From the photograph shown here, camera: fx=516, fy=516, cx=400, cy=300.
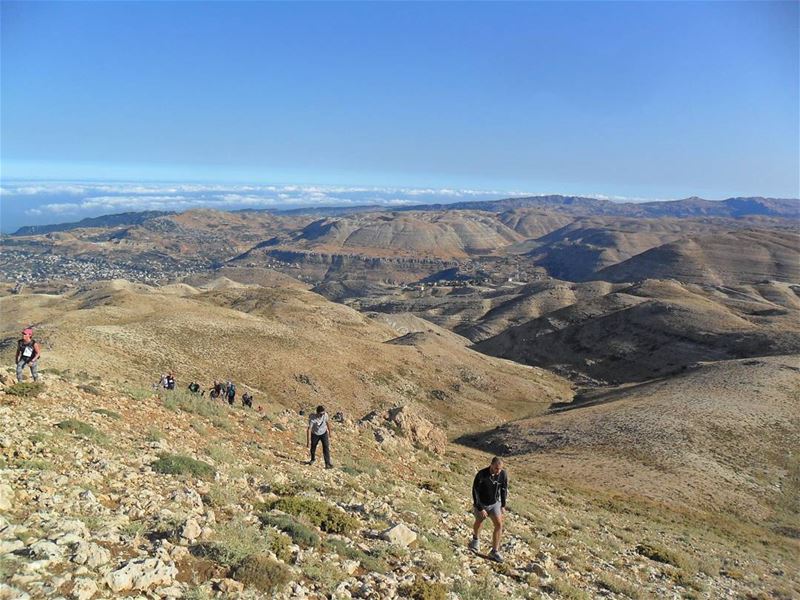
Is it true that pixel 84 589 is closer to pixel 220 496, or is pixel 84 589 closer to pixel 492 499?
pixel 220 496

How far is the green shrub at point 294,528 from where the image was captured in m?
9.70

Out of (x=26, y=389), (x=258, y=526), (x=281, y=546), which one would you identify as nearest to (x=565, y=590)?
(x=281, y=546)

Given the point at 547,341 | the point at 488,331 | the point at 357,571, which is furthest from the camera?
the point at 488,331

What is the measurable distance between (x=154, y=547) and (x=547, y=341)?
9126 cm

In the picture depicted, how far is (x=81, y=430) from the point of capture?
12336 millimetres

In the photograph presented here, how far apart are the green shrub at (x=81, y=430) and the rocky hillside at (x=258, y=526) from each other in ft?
0.16

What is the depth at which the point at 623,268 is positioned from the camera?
19138 cm

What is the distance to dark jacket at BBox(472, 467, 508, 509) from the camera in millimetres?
11870

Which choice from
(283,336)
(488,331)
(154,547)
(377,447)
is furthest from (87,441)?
(488,331)

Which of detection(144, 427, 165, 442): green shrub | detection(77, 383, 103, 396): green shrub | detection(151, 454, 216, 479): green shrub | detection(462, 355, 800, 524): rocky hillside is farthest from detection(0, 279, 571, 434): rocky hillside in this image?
detection(151, 454, 216, 479): green shrub

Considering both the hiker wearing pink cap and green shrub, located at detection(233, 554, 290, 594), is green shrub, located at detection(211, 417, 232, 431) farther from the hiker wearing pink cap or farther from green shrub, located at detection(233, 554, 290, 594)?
green shrub, located at detection(233, 554, 290, 594)

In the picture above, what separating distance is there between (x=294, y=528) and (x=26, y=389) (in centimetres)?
952

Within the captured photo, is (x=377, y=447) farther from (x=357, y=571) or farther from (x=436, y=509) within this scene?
(x=357, y=571)

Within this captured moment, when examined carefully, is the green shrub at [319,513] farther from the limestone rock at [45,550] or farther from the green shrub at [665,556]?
the green shrub at [665,556]
